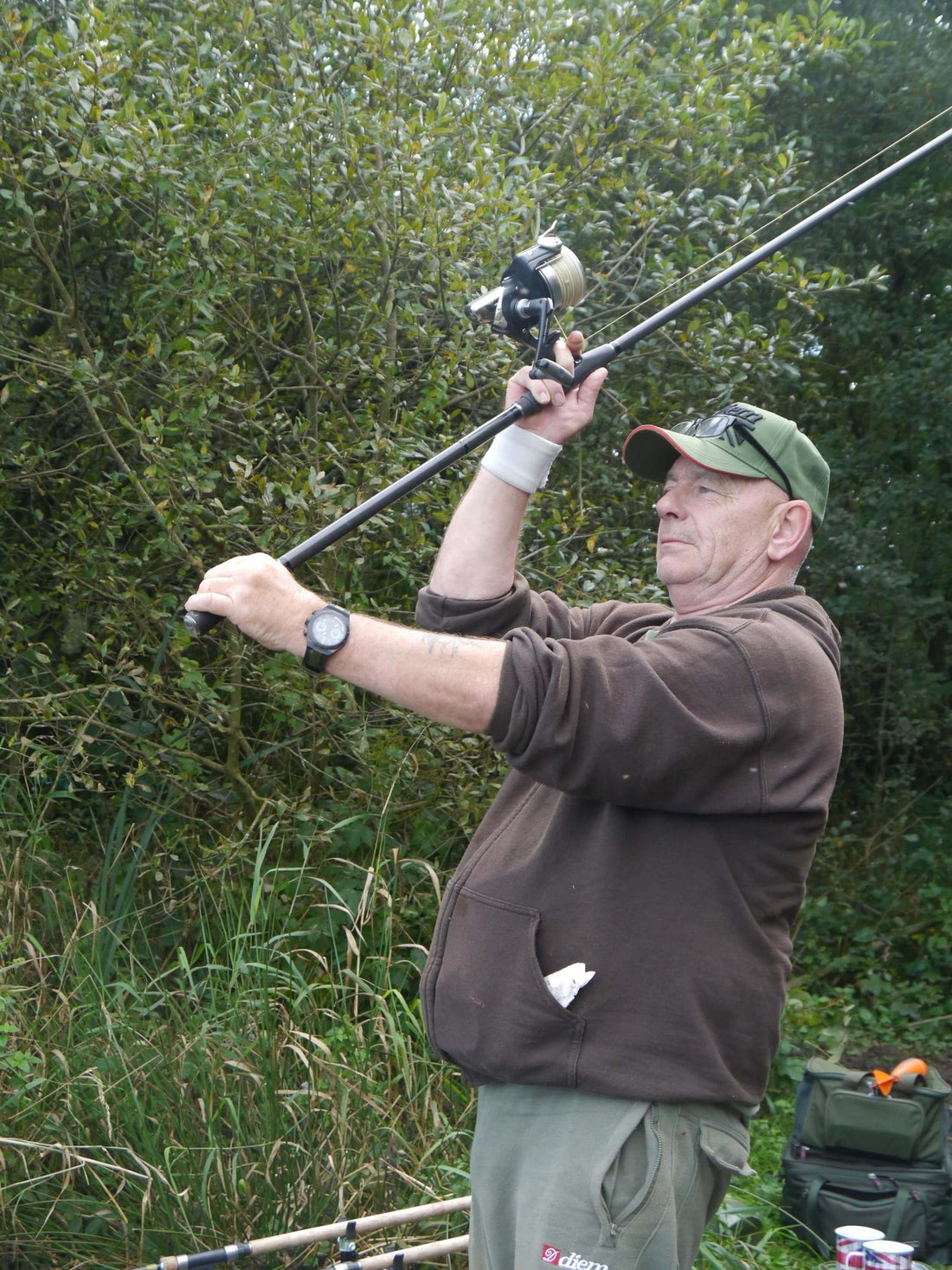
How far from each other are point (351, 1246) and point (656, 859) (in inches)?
51.8

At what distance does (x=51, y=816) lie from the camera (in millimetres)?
5008

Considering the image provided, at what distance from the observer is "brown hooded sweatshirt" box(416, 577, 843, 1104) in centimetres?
184

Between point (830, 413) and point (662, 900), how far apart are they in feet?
19.8

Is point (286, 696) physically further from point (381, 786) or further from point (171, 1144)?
point (171, 1144)

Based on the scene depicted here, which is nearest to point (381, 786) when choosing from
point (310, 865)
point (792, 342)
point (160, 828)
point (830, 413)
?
point (310, 865)

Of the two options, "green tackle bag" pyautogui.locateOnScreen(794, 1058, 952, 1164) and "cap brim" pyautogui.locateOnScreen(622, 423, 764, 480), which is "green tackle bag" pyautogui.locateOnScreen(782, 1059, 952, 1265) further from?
"cap brim" pyautogui.locateOnScreen(622, 423, 764, 480)

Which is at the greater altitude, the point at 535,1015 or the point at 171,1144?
the point at 535,1015

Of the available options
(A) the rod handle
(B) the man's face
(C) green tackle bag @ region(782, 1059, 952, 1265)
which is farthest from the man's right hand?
(C) green tackle bag @ region(782, 1059, 952, 1265)

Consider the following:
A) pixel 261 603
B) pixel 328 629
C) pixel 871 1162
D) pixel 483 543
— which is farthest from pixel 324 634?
pixel 871 1162

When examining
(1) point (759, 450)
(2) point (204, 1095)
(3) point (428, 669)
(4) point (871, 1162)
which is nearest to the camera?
(3) point (428, 669)

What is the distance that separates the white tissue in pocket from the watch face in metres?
0.61

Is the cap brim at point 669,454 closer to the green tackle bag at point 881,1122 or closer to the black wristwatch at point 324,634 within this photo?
the black wristwatch at point 324,634

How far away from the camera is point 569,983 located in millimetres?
1981

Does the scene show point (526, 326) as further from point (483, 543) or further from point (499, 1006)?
point (499, 1006)
